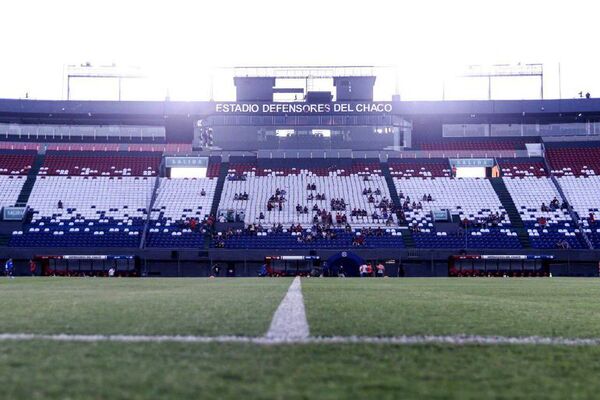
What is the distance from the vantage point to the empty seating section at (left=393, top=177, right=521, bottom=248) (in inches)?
2186

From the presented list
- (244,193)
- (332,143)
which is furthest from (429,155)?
(244,193)

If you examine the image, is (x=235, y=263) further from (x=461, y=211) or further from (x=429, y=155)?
(x=429, y=155)

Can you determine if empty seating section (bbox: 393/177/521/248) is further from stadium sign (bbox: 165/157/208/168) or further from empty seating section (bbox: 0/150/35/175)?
empty seating section (bbox: 0/150/35/175)

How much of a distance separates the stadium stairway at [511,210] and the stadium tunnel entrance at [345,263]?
44.1 ft

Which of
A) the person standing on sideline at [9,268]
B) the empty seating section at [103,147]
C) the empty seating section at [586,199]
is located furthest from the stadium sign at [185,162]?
the empty seating section at [586,199]

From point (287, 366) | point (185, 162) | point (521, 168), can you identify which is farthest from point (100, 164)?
point (287, 366)

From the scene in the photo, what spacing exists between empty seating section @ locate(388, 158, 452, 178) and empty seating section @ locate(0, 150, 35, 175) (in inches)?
1306

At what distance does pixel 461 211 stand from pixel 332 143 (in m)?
16.2

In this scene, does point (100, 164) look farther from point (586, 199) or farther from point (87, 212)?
point (586, 199)

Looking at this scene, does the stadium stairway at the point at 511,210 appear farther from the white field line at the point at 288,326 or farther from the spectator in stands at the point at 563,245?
the white field line at the point at 288,326

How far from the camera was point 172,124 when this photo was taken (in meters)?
73.2

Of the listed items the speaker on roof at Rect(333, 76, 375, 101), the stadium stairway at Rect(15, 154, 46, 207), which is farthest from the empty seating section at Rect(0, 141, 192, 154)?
the speaker on roof at Rect(333, 76, 375, 101)

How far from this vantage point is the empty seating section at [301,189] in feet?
196

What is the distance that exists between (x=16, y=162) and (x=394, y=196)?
34.2 metres
